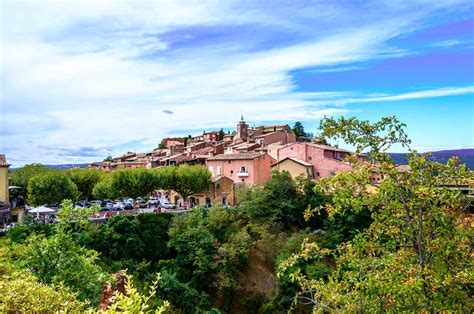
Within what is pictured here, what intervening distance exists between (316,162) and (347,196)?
38.9m

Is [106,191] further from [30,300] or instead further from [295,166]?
[30,300]

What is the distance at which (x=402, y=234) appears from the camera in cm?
592

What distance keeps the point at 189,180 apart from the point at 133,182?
6034mm

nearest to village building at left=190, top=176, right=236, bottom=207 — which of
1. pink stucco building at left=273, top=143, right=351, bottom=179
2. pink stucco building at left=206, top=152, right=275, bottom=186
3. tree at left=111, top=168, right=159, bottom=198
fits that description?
pink stucco building at left=206, top=152, right=275, bottom=186

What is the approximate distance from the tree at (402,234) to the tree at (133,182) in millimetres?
34414

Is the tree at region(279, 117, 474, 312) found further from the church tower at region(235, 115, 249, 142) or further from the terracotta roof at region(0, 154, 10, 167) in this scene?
the church tower at region(235, 115, 249, 142)

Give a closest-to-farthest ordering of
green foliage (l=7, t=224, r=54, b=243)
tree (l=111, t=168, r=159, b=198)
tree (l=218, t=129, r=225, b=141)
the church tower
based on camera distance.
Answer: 1. green foliage (l=7, t=224, r=54, b=243)
2. tree (l=111, t=168, r=159, b=198)
3. the church tower
4. tree (l=218, t=129, r=225, b=141)

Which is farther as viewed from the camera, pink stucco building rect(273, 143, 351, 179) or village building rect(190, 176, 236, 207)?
village building rect(190, 176, 236, 207)

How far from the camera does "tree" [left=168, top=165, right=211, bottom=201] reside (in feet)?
137

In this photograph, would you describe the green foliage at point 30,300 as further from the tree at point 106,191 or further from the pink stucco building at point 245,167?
the pink stucco building at point 245,167

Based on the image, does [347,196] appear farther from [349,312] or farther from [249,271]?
[249,271]

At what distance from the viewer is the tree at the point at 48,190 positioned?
118 ft

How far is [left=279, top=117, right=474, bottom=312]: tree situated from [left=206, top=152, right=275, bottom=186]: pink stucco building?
38.2 meters

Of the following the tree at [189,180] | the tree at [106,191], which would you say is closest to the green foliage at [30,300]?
the tree at [106,191]
